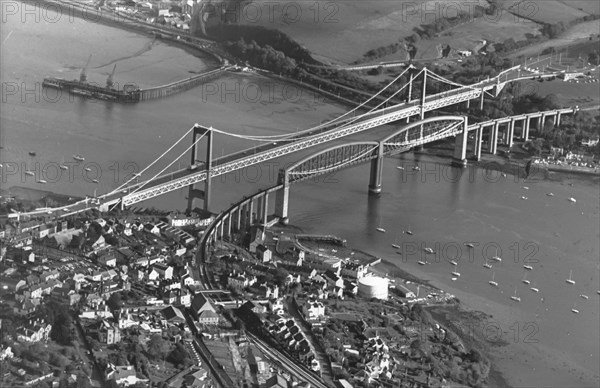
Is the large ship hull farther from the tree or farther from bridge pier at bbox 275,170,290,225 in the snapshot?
the tree

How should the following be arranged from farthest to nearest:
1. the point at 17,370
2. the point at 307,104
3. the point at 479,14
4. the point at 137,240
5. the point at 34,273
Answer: the point at 479,14
the point at 307,104
the point at 137,240
the point at 34,273
the point at 17,370

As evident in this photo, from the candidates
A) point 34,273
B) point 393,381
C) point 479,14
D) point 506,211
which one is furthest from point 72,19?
point 393,381

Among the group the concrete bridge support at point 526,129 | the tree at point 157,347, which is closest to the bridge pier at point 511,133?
the concrete bridge support at point 526,129

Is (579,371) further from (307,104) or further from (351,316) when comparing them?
(307,104)

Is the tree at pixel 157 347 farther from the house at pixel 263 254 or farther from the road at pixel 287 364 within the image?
the house at pixel 263 254

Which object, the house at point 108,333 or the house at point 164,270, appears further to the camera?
the house at point 164,270
